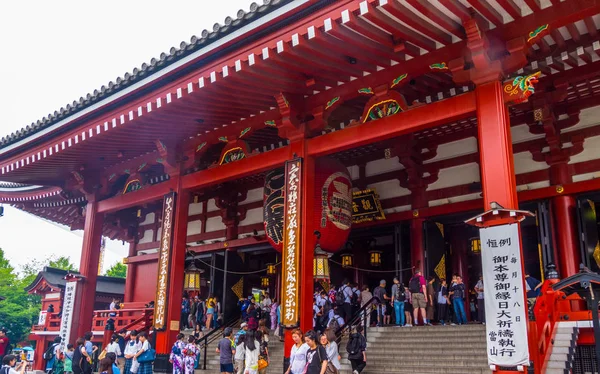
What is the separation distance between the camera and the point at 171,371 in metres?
11.3

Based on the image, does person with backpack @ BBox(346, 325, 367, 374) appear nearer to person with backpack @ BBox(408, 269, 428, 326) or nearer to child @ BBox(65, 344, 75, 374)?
person with backpack @ BBox(408, 269, 428, 326)

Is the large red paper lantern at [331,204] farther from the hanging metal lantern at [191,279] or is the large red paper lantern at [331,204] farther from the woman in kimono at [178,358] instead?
the hanging metal lantern at [191,279]

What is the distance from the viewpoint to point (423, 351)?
9.66 m

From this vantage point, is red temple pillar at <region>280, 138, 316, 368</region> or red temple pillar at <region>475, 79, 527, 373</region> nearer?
red temple pillar at <region>475, 79, 527, 373</region>

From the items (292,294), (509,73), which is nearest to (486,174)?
(509,73)

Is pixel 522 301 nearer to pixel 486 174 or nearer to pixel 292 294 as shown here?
pixel 486 174

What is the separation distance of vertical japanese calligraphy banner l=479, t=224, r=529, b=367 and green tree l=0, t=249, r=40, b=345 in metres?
30.8

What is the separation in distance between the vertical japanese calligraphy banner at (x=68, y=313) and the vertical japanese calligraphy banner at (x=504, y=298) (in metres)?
10.9

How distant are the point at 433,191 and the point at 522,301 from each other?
630cm

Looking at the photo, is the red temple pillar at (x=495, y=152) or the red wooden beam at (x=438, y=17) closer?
the red wooden beam at (x=438, y=17)

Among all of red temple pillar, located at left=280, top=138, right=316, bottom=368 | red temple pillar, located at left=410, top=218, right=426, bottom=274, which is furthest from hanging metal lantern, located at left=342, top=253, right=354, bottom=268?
red temple pillar, located at left=280, top=138, right=316, bottom=368

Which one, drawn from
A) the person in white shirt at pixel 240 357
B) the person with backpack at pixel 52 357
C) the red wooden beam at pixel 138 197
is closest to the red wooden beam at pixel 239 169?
the red wooden beam at pixel 138 197

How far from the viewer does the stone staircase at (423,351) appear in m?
8.78

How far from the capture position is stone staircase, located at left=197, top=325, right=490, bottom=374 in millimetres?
8781
